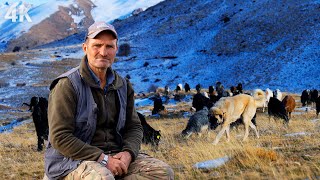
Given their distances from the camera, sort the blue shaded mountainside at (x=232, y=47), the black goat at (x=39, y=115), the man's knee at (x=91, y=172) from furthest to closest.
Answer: the blue shaded mountainside at (x=232, y=47) → the black goat at (x=39, y=115) → the man's knee at (x=91, y=172)

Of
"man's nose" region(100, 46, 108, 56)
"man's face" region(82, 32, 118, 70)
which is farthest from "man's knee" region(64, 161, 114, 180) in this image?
"man's nose" region(100, 46, 108, 56)

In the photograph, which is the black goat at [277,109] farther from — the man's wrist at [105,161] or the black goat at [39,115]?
the man's wrist at [105,161]

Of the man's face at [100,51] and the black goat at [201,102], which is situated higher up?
the man's face at [100,51]

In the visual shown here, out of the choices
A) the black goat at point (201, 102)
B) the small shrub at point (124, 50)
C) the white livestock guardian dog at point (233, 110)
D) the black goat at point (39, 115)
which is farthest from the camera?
the small shrub at point (124, 50)

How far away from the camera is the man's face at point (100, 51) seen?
13.4ft

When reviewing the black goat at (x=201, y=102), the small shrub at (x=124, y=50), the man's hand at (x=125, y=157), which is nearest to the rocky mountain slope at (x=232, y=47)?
the small shrub at (x=124, y=50)

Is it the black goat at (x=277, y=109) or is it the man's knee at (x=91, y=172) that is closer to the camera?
the man's knee at (x=91, y=172)

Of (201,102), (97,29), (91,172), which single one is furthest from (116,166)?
(201,102)

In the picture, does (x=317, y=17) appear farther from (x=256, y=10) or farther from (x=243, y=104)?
(x=243, y=104)

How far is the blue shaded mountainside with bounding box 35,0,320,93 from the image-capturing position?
52375 mm

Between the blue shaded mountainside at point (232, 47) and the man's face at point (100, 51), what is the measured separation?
43037 mm

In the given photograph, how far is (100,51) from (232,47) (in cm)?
6280

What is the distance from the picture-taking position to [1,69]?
6756 centimetres

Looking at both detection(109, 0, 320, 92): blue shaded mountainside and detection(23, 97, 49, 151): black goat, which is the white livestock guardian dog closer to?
detection(23, 97, 49, 151): black goat
